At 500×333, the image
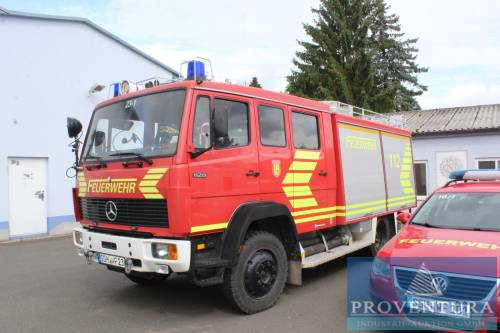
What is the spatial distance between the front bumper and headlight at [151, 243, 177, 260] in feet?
0.11

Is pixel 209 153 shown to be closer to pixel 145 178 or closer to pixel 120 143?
pixel 145 178

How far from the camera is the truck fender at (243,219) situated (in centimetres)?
455

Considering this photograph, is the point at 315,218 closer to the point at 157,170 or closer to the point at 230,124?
the point at 230,124

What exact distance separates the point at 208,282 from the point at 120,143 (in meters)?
1.97

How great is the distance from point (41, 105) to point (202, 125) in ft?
31.7

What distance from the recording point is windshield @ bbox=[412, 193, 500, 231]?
4.75 m

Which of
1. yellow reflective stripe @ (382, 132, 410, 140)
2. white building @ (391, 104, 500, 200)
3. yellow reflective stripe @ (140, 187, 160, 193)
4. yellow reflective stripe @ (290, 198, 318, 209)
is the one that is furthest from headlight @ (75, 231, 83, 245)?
white building @ (391, 104, 500, 200)

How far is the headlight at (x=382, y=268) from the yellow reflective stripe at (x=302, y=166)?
1729 millimetres

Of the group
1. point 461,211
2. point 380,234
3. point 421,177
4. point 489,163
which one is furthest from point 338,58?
point 461,211

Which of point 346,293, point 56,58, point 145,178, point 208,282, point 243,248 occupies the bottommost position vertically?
point 346,293

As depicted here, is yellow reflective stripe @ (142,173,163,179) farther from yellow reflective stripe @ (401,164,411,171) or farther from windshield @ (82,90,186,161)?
yellow reflective stripe @ (401,164,411,171)

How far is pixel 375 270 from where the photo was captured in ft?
14.4

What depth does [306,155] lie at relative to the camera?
5.91 m

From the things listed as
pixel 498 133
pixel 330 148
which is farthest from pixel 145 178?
pixel 498 133
